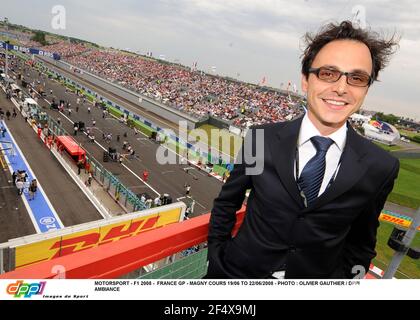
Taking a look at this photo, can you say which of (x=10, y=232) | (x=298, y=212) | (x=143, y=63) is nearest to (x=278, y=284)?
(x=298, y=212)

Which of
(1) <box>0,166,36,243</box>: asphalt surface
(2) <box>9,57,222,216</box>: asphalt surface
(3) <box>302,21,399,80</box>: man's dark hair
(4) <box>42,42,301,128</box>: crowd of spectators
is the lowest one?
(2) <box>9,57,222,216</box>: asphalt surface

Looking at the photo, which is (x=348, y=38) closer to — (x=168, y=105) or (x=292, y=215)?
(x=292, y=215)

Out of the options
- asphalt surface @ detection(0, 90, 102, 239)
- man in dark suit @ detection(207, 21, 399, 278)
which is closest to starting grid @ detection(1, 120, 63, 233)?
asphalt surface @ detection(0, 90, 102, 239)

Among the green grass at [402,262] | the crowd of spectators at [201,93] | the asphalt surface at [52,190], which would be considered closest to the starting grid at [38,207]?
the asphalt surface at [52,190]

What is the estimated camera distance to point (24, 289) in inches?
71.4

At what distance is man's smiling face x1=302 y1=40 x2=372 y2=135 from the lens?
226cm

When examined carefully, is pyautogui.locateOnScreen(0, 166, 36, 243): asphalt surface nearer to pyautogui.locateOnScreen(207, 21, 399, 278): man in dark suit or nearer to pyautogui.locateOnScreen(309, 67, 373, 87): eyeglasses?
pyautogui.locateOnScreen(207, 21, 399, 278): man in dark suit

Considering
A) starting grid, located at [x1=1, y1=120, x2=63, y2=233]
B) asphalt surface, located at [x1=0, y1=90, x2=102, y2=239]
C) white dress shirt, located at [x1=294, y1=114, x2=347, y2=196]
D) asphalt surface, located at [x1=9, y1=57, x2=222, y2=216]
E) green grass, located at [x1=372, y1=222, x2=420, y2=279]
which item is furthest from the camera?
asphalt surface, located at [x1=9, y1=57, x2=222, y2=216]

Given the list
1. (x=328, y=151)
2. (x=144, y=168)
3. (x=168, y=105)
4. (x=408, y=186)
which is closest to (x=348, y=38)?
(x=328, y=151)

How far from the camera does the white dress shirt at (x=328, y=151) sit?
7.72ft

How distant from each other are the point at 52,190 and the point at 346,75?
22434 mm

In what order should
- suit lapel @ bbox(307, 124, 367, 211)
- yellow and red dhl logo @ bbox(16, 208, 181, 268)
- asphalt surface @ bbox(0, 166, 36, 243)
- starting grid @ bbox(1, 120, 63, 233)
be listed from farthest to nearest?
starting grid @ bbox(1, 120, 63, 233) → asphalt surface @ bbox(0, 166, 36, 243) → yellow and red dhl logo @ bbox(16, 208, 181, 268) → suit lapel @ bbox(307, 124, 367, 211)

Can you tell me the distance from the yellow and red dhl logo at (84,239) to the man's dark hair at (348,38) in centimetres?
770

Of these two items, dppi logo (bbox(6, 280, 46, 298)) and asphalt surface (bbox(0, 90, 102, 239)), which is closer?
dppi logo (bbox(6, 280, 46, 298))
